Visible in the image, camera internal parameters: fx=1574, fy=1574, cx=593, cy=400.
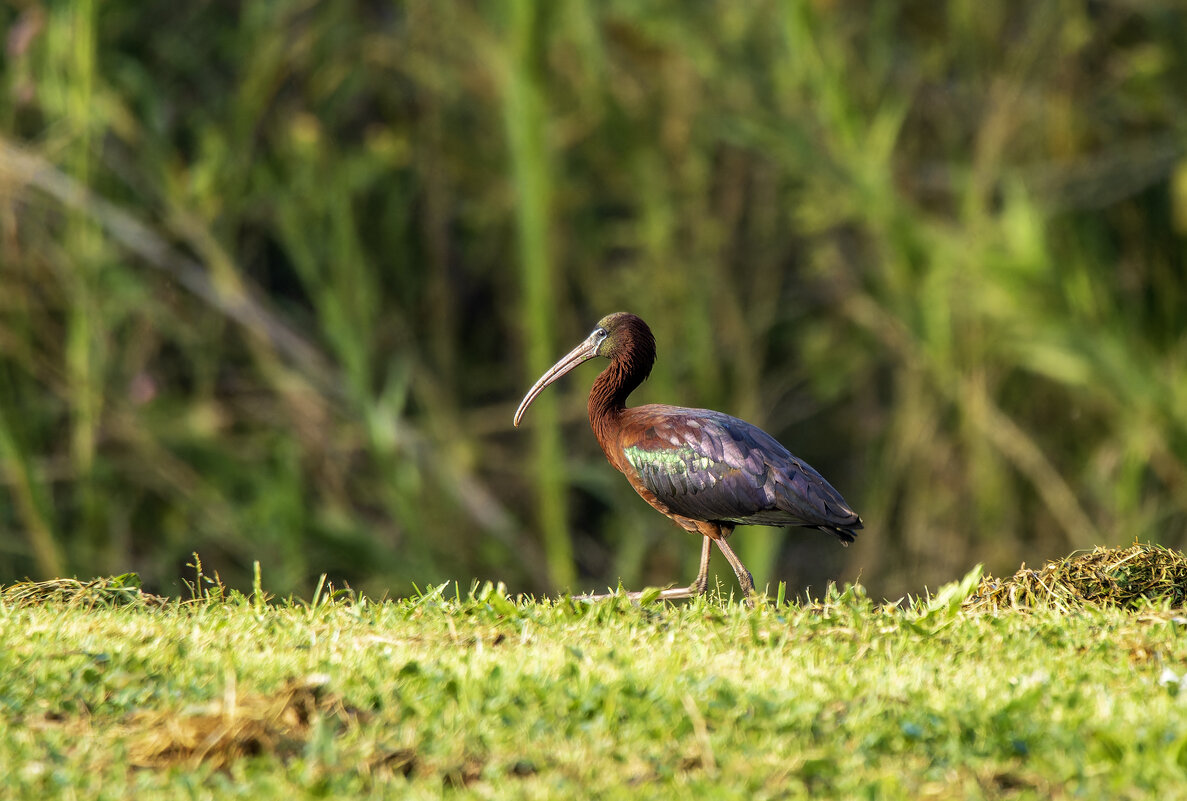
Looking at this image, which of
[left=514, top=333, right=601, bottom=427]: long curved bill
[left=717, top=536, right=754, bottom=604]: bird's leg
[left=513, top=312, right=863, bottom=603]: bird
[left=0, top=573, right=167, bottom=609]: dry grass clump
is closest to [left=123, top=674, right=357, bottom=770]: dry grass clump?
[left=0, top=573, right=167, bottom=609]: dry grass clump

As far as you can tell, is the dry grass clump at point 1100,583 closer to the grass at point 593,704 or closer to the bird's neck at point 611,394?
the grass at point 593,704

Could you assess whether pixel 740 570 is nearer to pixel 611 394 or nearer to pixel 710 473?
pixel 710 473

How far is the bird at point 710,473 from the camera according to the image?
5.65m

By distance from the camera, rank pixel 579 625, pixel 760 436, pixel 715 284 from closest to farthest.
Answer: pixel 579 625 < pixel 760 436 < pixel 715 284

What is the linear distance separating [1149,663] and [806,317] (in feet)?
26.3

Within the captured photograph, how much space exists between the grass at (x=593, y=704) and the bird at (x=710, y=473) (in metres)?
0.72

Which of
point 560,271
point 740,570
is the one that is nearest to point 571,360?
point 740,570

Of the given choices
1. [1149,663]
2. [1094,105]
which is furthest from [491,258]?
[1149,663]

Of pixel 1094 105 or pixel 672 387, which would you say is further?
pixel 1094 105

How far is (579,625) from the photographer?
4.80 metres

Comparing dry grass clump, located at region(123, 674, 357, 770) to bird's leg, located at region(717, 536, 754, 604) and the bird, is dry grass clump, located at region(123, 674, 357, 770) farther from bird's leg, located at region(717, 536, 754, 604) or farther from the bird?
bird's leg, located at region(717, 536, 754, 604)

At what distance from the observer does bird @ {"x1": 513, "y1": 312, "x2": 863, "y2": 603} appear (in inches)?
223

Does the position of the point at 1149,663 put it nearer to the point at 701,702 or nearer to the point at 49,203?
the point at 701,702

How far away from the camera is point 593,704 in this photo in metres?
3.79
